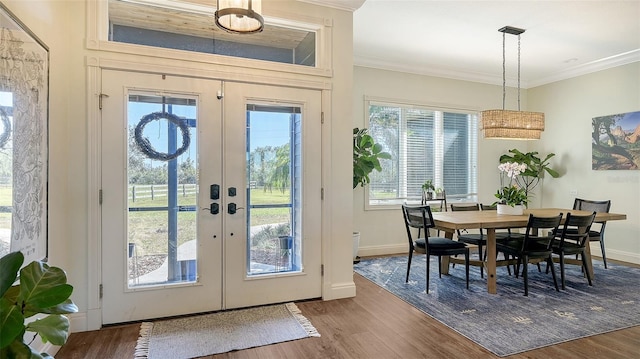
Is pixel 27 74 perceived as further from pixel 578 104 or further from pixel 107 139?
pixel 578 104

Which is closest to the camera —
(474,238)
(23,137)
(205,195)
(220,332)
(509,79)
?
(23,137)

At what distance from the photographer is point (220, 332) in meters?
2.71

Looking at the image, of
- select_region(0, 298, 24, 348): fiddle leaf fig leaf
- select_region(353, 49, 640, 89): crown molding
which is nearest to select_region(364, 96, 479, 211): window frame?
select_region(353, 49, 640, 89): crown molding

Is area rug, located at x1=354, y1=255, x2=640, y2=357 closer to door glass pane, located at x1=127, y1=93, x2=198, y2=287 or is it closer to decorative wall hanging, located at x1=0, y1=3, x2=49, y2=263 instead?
door glass pane, located at x1=127, y1=93, x2=198, y2=287

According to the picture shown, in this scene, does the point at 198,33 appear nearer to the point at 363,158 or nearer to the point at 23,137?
the point at 23,137

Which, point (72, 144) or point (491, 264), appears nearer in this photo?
point (72, 144)

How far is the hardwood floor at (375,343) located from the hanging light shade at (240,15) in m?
2.17

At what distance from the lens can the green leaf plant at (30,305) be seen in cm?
102

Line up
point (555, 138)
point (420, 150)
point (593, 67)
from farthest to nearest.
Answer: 1. point (555, 138)
2. point (420, 150)
3. point (593, 67)

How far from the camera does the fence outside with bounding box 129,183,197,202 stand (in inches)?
112

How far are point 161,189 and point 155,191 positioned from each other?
0.16ft

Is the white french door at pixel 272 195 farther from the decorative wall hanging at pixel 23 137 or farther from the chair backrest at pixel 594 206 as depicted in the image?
the chair backrest at pixel 594 206

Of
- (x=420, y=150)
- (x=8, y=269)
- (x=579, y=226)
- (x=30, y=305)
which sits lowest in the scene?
(x=579, y=226)

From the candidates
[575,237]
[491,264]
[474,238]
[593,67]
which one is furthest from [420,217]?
[593,67]
